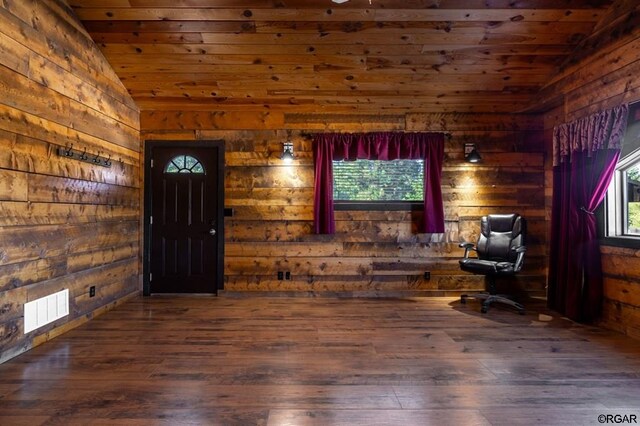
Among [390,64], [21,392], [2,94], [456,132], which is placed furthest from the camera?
[456,132]

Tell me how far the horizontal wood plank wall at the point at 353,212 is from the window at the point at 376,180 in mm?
234

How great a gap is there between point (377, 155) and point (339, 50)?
141cm

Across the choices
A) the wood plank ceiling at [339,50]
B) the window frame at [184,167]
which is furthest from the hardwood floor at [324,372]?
the wood plank ceiling at [339,50]

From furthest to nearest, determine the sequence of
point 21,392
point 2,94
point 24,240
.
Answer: point 24,240 < point 2,94 < point 21,392

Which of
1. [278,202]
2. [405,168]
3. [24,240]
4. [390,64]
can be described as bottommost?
[24,240]

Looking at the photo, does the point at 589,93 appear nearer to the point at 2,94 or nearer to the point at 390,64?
the point at 390,64

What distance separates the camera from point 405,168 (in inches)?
184

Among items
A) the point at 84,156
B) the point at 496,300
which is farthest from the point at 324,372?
the point at 84,156

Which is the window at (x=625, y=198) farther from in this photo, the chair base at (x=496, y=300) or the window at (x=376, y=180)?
the window at (x=376, y=180)

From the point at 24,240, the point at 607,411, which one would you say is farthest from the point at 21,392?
the point at 607,411

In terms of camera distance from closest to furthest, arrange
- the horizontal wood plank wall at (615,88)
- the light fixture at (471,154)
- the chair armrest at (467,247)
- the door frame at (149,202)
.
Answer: the horizontal wood plank wall at (615,88)
the chair armrest at (467,247)
the light fixture at (471,154)
the door frame at (149,202)

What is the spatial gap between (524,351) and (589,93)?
103 inches

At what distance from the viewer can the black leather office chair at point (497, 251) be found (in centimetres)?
387

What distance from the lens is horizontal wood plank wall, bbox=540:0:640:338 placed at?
3.04m
